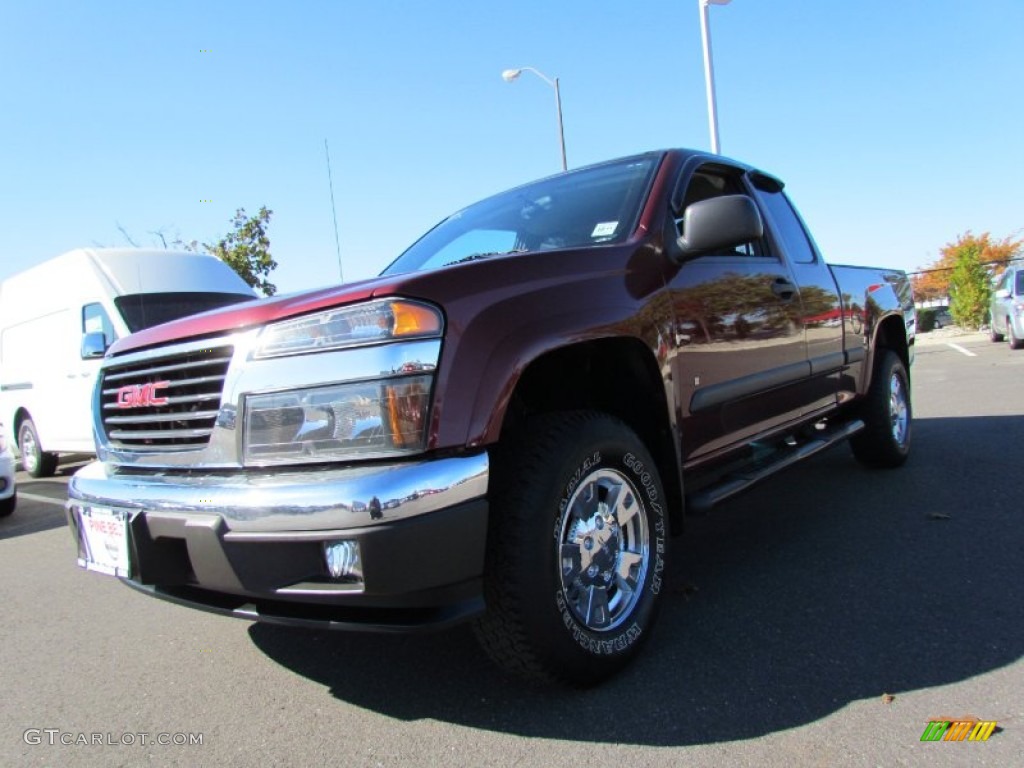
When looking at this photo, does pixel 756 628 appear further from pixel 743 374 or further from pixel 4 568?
pixel 4 568

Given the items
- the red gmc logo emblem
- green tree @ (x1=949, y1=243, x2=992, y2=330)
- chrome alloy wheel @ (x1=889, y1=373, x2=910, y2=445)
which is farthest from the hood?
green tree @ (x1=949, y1=243, x2=992, y2=330)

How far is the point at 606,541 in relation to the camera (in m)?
2.41

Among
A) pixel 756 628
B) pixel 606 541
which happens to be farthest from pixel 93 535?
pixel 756 628

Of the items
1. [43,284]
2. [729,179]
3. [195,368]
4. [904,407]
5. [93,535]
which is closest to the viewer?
[195,368]

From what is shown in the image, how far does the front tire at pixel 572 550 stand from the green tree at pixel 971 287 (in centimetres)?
2704

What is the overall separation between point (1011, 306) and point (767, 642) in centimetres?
1482

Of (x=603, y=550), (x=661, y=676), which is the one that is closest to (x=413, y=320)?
(x=603, y=550)

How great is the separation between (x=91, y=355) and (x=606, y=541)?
6287mm

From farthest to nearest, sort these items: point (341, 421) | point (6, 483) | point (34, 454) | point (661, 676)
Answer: point (34, 454)
point (6, 483)
point (661, 676)
point (341, 421)

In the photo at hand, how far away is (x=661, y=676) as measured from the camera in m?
2.38

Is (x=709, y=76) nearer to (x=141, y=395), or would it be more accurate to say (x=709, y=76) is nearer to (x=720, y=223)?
(x=720, y=223)

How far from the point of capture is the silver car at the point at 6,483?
6379mm

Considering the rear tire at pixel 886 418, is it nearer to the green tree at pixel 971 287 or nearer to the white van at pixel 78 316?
the white van at pixel 78 316

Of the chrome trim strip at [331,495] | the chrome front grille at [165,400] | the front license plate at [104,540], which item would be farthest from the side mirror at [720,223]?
the front license plate at [104,540]
